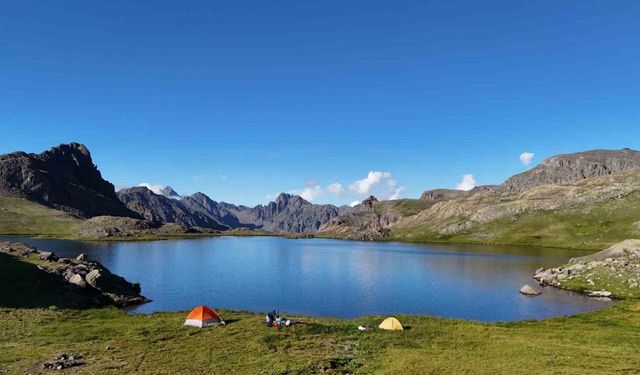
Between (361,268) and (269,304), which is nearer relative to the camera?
(269,304)

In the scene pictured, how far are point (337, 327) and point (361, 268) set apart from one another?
93.6 metres

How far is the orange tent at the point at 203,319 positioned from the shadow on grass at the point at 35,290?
977 inches

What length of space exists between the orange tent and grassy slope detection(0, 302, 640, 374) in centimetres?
118

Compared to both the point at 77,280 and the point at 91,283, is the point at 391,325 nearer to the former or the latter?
the point at 91,283

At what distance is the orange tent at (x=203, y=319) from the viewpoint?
48094 mm

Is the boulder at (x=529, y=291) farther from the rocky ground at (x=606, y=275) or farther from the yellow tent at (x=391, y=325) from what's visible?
the yellow tent at (x=391, y=325)

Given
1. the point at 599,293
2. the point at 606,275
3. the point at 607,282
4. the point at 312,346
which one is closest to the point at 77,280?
the point at 312,346

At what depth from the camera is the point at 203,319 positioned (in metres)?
48.2

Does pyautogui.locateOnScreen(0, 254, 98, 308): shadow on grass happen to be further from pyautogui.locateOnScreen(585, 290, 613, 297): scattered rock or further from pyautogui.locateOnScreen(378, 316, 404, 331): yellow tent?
pyautogui.locateOnScreen(585, 290, 613, 297): scattered rock

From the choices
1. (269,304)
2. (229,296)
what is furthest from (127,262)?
(269,304)

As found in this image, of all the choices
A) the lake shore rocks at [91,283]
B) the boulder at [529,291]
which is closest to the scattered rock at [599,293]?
the boulder at [529,291]

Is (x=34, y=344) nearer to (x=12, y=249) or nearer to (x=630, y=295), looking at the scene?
(x=12, y=249)

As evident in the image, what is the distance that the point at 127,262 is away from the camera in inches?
5640

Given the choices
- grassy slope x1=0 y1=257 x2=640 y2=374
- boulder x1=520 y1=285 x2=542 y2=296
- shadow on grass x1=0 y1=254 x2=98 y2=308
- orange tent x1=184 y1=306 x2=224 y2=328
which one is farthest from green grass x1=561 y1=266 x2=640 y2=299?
shadow on grass x1=0 y1=254 x2=98 y2=308
